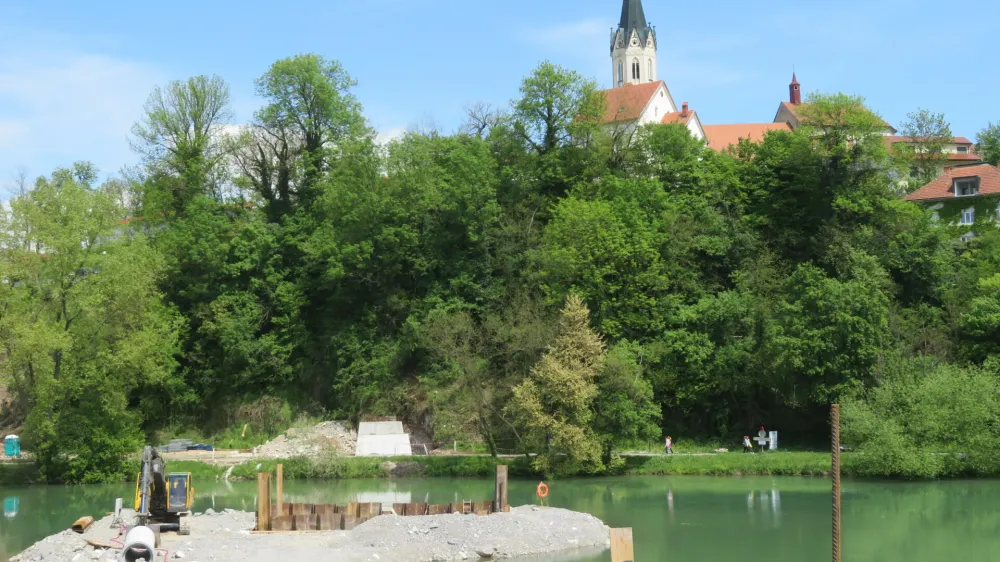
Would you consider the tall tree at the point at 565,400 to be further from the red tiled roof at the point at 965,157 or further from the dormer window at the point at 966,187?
the red tiled roof at the point at 965,157

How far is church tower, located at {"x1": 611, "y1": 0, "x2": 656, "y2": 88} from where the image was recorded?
11269 cm

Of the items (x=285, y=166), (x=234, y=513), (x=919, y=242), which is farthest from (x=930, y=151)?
(x=234, y=513)

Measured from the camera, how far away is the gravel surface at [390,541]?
25.0 m

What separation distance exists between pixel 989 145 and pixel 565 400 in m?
50.1

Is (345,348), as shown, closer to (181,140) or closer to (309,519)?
(181,140)

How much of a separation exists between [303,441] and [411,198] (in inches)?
590

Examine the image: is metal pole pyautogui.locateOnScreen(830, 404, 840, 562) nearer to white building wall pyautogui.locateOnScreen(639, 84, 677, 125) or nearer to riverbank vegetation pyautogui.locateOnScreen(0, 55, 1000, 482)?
riverbank vegetation pyautogui.locateOnScreen(0, 55, 1000, 482)

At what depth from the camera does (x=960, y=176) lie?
181 ft

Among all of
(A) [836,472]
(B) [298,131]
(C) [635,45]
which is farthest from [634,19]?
(A) [836,472]

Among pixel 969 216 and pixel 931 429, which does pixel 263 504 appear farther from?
pixel 969 216

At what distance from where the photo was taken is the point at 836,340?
141 feet

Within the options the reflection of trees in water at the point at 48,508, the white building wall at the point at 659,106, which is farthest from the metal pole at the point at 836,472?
the white building wall at the point at 659,106

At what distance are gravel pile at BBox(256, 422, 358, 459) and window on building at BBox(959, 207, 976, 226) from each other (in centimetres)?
3495

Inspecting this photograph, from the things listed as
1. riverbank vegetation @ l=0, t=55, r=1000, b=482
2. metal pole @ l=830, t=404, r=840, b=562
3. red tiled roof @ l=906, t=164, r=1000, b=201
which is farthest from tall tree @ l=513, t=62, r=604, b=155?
metal pole @ l=830, t=404, r=840, b=562
